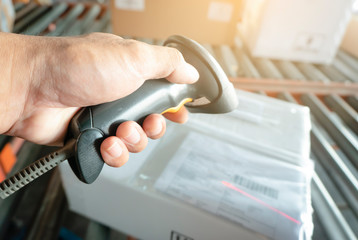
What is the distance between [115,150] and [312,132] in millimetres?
791

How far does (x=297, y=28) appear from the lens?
1.26 meters

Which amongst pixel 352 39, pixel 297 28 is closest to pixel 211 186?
pixel 297 28

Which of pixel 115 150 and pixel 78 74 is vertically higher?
pixel 78 74

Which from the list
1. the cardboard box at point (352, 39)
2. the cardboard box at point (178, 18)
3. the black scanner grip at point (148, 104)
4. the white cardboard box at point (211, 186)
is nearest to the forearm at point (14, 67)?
the black scanner grip at point (148, 104)

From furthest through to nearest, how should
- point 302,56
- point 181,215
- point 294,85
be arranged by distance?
1. point 302,56
2. point 294,85
3. point 181,215

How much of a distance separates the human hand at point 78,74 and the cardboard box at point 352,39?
1.55m

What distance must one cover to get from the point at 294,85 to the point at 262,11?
41 centimetres

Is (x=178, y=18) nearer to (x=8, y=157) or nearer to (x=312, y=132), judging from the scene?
(x=312, y=132)

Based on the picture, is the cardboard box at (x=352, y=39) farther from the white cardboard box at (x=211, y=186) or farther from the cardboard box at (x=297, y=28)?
the white cardboard box at (x=211, y=186)

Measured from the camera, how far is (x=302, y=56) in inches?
53.7

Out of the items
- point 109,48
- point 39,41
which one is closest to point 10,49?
point 39,41

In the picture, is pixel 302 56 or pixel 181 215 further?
pixel 302 56

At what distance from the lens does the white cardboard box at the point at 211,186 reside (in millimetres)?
542

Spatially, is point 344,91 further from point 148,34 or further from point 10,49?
point 10,49
